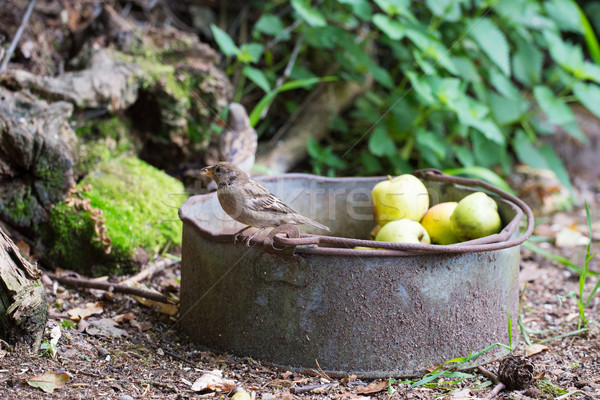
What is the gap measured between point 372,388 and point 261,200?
46.4 inches

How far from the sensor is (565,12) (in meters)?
5.86

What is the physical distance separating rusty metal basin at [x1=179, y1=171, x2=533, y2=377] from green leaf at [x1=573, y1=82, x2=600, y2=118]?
3380mm

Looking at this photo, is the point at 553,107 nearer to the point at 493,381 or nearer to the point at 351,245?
the point at 493,381

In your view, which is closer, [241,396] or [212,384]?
[241,396]

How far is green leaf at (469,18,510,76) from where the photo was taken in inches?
212

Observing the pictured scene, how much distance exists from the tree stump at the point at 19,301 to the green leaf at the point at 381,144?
3456mm

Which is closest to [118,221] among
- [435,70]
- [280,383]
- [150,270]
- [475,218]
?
[150,270]

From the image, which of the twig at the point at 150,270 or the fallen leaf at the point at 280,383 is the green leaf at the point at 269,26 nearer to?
the twig at the point at 150,270

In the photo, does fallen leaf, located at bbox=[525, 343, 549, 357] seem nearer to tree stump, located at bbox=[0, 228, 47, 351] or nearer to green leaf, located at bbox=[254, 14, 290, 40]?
tree stump, located at bbox=[0, 228, 47, 351]

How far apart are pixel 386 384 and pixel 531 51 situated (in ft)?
15.9

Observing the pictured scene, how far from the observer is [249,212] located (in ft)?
10.3

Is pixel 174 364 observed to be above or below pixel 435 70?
below

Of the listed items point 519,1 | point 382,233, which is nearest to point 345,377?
point 382,233

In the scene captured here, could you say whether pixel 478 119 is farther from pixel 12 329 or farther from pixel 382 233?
pixel 12 329
